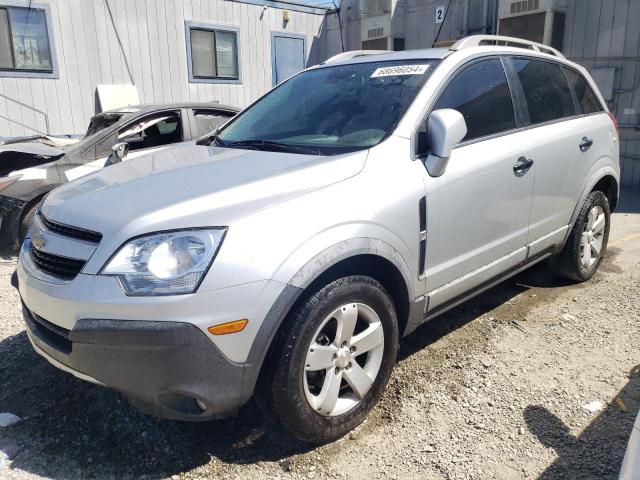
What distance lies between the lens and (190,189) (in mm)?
2295

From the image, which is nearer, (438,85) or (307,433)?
(307,433)

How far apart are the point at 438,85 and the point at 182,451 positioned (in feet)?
7.34

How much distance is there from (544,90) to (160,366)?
3.15m

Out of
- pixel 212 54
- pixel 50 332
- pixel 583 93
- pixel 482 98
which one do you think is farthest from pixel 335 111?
pixel 212 54

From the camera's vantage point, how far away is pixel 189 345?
1.98m

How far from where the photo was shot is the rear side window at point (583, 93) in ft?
13.4

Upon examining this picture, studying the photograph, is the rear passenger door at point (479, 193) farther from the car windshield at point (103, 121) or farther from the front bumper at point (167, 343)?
the car windshield at point (103, 121)

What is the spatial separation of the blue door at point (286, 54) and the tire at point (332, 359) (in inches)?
432

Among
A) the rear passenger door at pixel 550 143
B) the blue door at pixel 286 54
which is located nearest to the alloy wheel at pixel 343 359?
the rear passenger door at pixel 550 143

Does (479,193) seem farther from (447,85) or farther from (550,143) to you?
(550,143)

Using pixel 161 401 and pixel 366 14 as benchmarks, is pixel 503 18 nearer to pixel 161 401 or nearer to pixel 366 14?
pixel 366 14

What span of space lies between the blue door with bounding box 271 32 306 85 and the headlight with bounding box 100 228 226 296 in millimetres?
11249

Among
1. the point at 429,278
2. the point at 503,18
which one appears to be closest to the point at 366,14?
the point at 503,18

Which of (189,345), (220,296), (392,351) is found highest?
(220,296)
